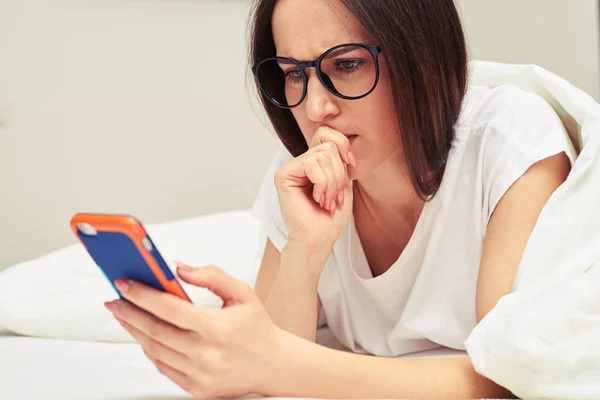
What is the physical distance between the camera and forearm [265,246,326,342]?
1090 mm

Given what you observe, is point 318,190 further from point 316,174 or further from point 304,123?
point 304,123

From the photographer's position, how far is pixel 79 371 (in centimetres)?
104

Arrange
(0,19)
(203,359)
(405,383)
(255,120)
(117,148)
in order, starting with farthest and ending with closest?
(255,120) < (117,148) < (0,19) < (405,383) < (203,359)

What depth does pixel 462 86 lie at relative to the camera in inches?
44.3

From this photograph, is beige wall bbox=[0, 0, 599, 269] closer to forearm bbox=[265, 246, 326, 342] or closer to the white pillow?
the white pillow

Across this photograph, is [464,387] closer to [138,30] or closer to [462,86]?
[462,86]

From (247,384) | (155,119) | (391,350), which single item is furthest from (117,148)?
(247,384)

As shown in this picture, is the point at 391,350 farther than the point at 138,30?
No

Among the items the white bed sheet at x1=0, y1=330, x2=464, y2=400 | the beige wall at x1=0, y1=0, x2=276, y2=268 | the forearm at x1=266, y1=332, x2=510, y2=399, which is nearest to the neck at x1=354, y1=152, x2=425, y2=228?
the white bed sheet at x1=0, y1=330, x2=464, y2=400

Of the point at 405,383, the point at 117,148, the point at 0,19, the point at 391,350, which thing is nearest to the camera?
the point at 405,383

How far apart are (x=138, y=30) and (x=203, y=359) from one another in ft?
4.46

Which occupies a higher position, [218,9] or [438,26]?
[218,9]

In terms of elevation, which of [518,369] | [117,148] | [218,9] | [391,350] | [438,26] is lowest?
[391,350]

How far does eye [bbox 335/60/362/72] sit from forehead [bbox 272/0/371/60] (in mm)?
27
